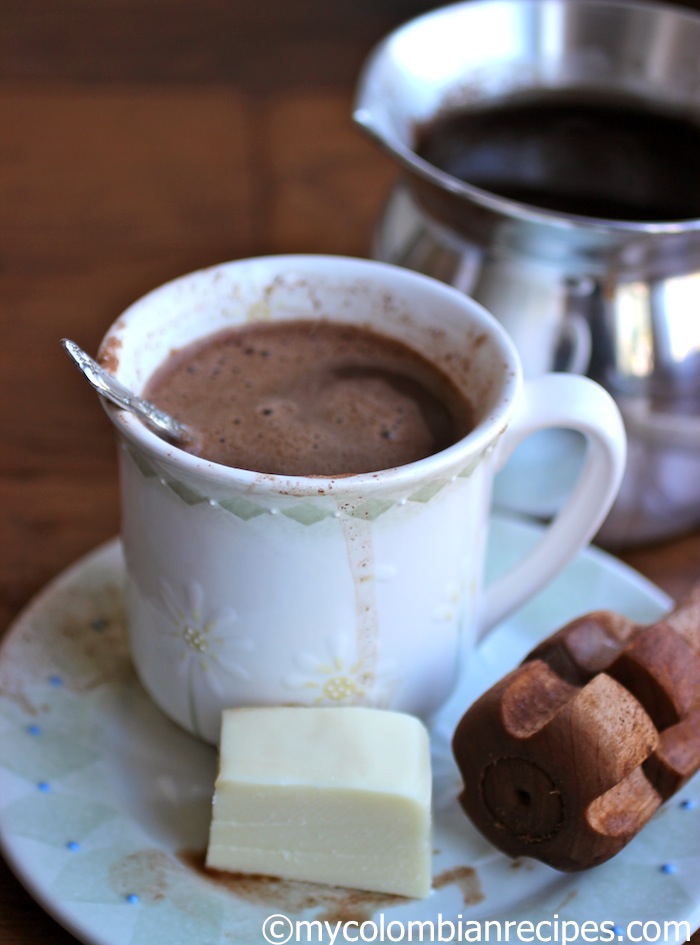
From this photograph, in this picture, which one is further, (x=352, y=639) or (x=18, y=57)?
(x=18, y=57)

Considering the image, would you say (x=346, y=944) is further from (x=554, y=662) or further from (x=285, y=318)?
(x=285, y=318)

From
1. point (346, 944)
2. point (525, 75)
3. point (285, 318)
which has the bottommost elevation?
point (346, 944)

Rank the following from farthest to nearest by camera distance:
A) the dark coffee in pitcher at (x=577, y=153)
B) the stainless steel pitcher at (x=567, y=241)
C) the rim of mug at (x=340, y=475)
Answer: the dark coffee in pitcher at (x=577, y=153) → the stainless steel pitcher at (x=567, y=241) → the rim of mug at (x=340, y=475)

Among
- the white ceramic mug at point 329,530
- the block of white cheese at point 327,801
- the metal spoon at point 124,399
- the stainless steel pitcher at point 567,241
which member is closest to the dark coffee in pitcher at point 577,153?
the stainless steel pitcher at point 567,241

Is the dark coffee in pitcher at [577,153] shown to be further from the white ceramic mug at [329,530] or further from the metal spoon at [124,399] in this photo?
the metal spoon at [124,399]

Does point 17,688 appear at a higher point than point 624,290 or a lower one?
lower

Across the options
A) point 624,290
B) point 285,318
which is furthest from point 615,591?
point 285,318

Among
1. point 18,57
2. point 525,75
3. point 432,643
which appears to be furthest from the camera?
point 18,57

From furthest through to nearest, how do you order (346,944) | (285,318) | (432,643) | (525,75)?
1. (525,75)
2. (285,318)
3. (432,643)
4. (346,944)
